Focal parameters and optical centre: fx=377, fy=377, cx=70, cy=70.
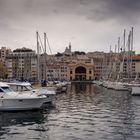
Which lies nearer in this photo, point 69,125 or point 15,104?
point 69,125

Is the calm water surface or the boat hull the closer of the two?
the calm water surface

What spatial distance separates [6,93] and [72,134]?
1432 centimetres

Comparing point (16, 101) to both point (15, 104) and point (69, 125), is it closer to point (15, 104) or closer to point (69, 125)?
point (15, 104)

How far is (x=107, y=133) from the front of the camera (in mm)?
26484

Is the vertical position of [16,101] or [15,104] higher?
[16,101]

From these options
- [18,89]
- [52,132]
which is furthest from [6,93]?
[52,132]

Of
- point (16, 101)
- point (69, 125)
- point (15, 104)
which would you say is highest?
point (16, 101)

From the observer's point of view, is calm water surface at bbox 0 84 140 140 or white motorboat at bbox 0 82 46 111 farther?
white motorboat at bbox 0 82 46 111

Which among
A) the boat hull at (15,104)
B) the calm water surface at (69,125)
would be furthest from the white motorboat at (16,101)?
the calm water surface at (69,125)

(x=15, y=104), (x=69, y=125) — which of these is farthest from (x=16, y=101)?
(x=69, y=125)

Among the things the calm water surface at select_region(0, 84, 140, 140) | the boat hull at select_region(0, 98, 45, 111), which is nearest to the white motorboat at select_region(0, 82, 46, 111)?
the boat hull at select_region(0, 98, 45, 111)

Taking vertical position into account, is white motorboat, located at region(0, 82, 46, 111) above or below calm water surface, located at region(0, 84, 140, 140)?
above

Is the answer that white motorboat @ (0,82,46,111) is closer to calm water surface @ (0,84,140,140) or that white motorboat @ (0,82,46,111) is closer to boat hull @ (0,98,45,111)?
boat hull @ (0,98,45,111)

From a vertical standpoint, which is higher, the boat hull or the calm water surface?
the boat hull
